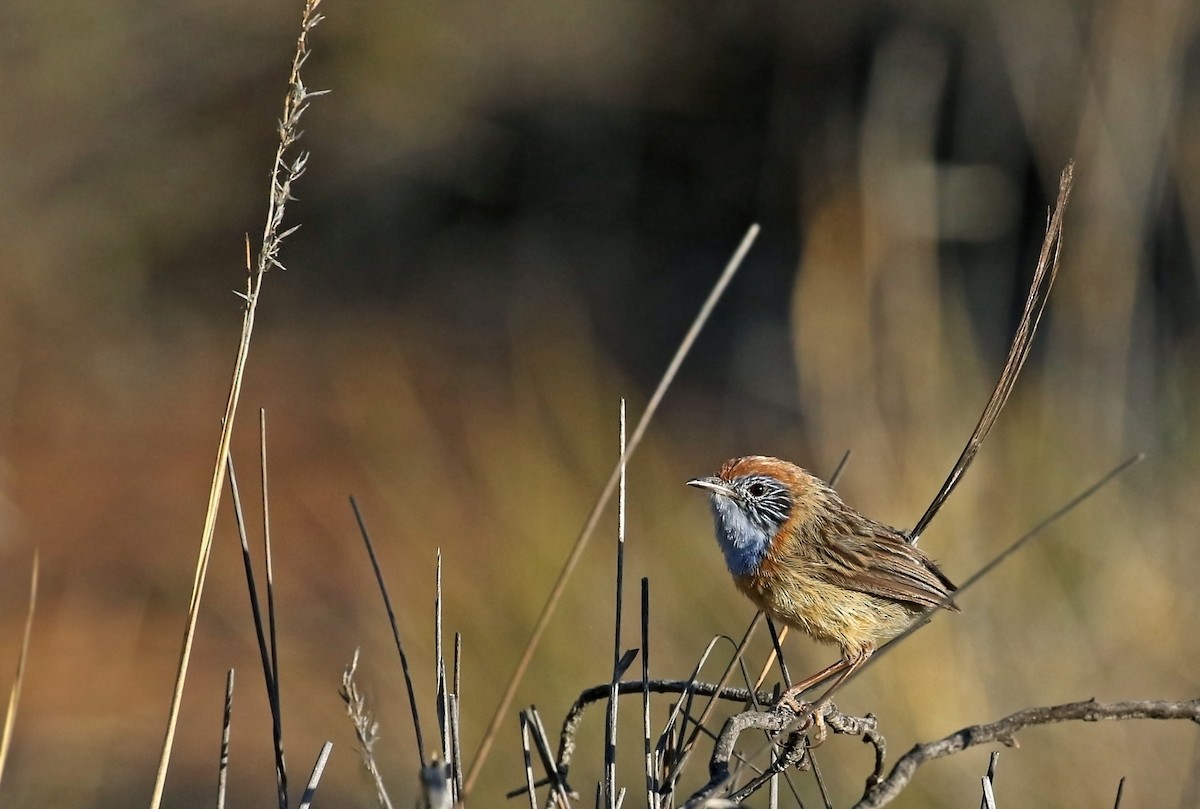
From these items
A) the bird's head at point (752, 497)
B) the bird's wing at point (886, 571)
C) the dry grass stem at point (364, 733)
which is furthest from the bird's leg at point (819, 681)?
the dry grass stem at point (364, 733)

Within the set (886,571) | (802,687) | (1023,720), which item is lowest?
(1023,720)

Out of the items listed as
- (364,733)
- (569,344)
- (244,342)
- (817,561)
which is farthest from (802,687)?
(569,344)

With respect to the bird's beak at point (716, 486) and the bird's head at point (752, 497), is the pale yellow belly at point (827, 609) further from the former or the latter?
the bird's beak at point (716, 486)

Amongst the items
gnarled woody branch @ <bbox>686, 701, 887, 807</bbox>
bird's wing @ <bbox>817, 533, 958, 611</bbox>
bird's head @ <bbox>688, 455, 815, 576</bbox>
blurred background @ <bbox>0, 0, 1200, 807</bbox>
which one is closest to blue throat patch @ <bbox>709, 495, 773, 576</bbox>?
bird's head @ <bbox>688, 455, 815, 576</bbox>

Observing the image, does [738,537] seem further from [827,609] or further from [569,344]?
[569,344]

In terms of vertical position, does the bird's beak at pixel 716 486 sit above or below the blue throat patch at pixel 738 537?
above

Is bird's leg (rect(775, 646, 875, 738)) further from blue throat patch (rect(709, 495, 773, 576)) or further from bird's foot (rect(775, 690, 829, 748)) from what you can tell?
blue throat patch (rect(709, 495, 773, 576))

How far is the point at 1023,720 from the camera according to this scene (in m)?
2.48

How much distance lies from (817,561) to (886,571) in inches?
9.5

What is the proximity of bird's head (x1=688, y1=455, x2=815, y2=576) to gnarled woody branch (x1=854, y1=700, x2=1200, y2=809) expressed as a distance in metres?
2.42

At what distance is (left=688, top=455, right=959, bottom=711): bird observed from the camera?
4.68 m

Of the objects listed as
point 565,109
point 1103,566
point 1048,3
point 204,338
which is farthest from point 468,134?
point 1103,566

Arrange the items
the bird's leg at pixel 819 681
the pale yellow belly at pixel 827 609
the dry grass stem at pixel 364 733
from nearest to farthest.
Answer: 1. the dry grass stem at pixel 364 733
2. the bird's leg at pixel 819 681
3. the pale yellow belly at pixel 827 609

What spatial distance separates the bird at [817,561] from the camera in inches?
184
